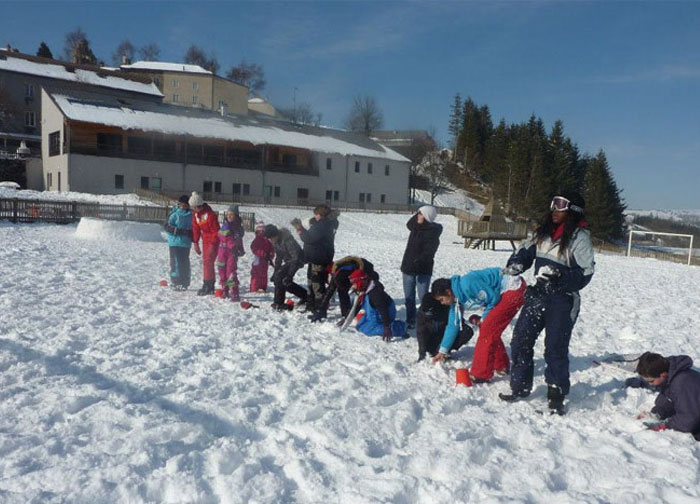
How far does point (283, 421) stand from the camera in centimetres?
390

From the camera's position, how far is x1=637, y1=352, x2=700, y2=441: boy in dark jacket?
3.89m

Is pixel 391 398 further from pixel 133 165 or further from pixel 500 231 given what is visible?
pixel 133 165

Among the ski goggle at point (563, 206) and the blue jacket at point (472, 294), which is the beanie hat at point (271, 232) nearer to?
the blue jacket at point (472, 294)

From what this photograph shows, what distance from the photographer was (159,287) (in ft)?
30.4

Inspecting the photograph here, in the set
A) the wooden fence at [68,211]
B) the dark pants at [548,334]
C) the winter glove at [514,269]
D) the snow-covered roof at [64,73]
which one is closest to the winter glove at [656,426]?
the dark pants at [548,334]

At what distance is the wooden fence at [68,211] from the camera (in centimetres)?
2106

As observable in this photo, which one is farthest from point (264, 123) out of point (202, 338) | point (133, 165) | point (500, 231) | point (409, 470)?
point (409, 470)

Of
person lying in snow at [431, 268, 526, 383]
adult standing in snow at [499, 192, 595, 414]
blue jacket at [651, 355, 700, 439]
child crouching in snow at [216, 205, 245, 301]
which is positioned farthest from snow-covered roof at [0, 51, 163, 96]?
blue jacket at [651, 355, 700, 439]

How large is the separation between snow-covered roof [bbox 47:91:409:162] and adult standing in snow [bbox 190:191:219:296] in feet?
104

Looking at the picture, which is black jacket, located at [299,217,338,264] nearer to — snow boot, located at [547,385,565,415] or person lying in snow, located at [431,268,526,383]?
person lying in snow, located at [431,268,526,383]

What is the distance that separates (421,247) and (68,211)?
21.3 metres

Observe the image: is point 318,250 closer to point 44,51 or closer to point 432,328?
point 432,328

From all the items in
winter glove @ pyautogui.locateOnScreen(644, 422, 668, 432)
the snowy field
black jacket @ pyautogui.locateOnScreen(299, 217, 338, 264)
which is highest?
black jacket @ pyautogui.locateOnScreen(299, 217, 338, 264)

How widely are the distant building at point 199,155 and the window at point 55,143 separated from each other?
83 millimetres
